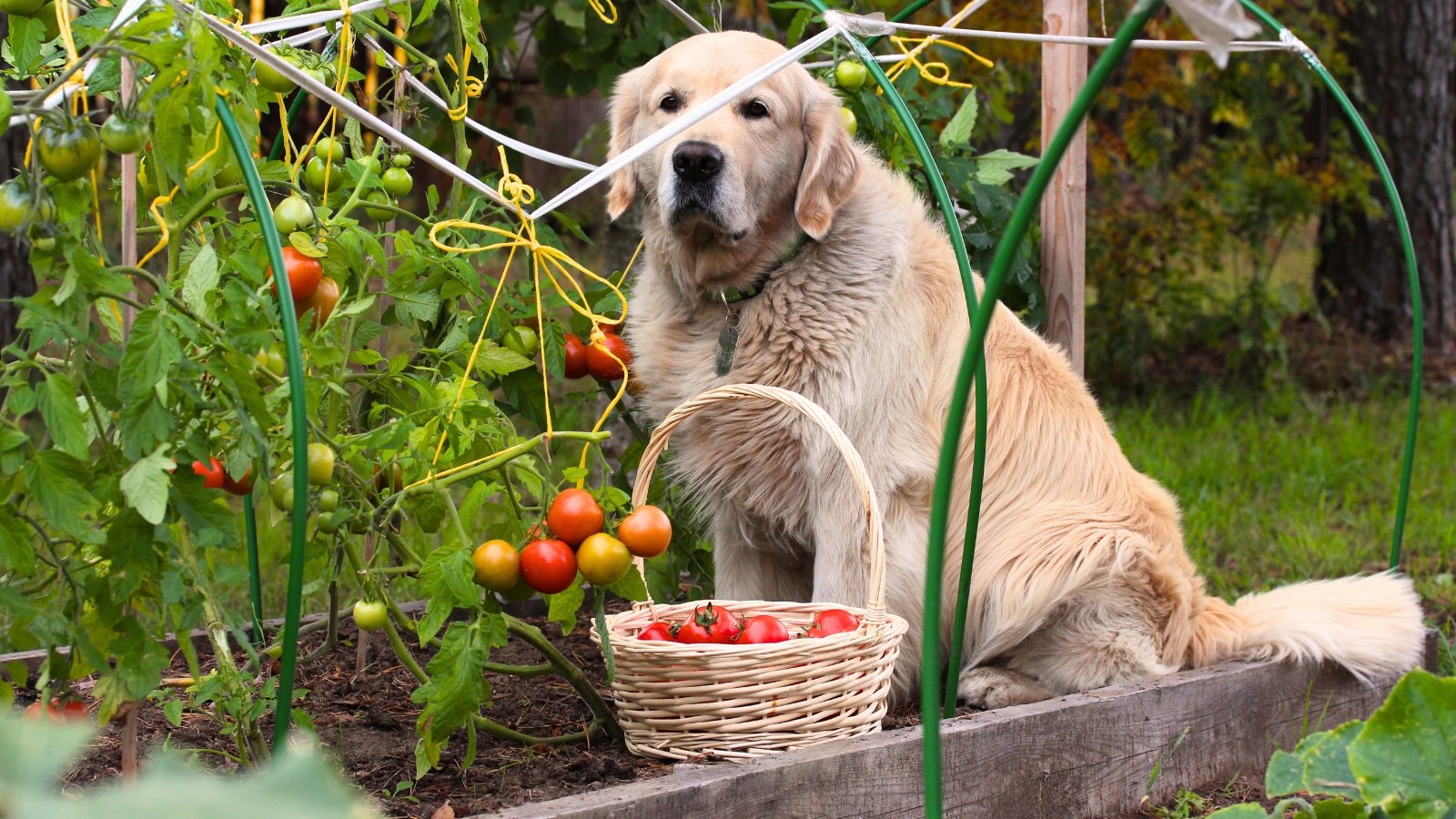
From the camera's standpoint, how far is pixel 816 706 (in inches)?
83.7

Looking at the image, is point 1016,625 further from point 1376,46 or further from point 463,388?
point 1376,46

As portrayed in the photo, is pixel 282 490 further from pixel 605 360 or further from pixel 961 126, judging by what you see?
pixel 961 126

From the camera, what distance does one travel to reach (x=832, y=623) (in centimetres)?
229

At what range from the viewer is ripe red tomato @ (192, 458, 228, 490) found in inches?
63.7

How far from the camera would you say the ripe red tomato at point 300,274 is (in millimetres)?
1760

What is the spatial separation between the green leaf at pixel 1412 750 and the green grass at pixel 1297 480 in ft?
8.15

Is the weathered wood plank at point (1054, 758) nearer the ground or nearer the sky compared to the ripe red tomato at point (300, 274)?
nearer the ground

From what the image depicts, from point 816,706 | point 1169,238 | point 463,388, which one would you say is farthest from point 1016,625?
point 1169,238

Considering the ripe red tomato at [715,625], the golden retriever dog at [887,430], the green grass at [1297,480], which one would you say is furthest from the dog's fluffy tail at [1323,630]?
the ripe red tomato at [715,625]

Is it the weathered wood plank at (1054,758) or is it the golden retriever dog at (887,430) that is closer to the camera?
the weathered wood plank at (1054,758)

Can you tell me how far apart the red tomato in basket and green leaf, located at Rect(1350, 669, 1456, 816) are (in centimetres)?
99

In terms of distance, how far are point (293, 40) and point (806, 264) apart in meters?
1.15

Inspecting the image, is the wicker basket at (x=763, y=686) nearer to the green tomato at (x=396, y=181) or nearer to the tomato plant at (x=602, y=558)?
the tomato plant at (x=602, y=558)

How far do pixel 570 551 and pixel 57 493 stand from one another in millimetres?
738
